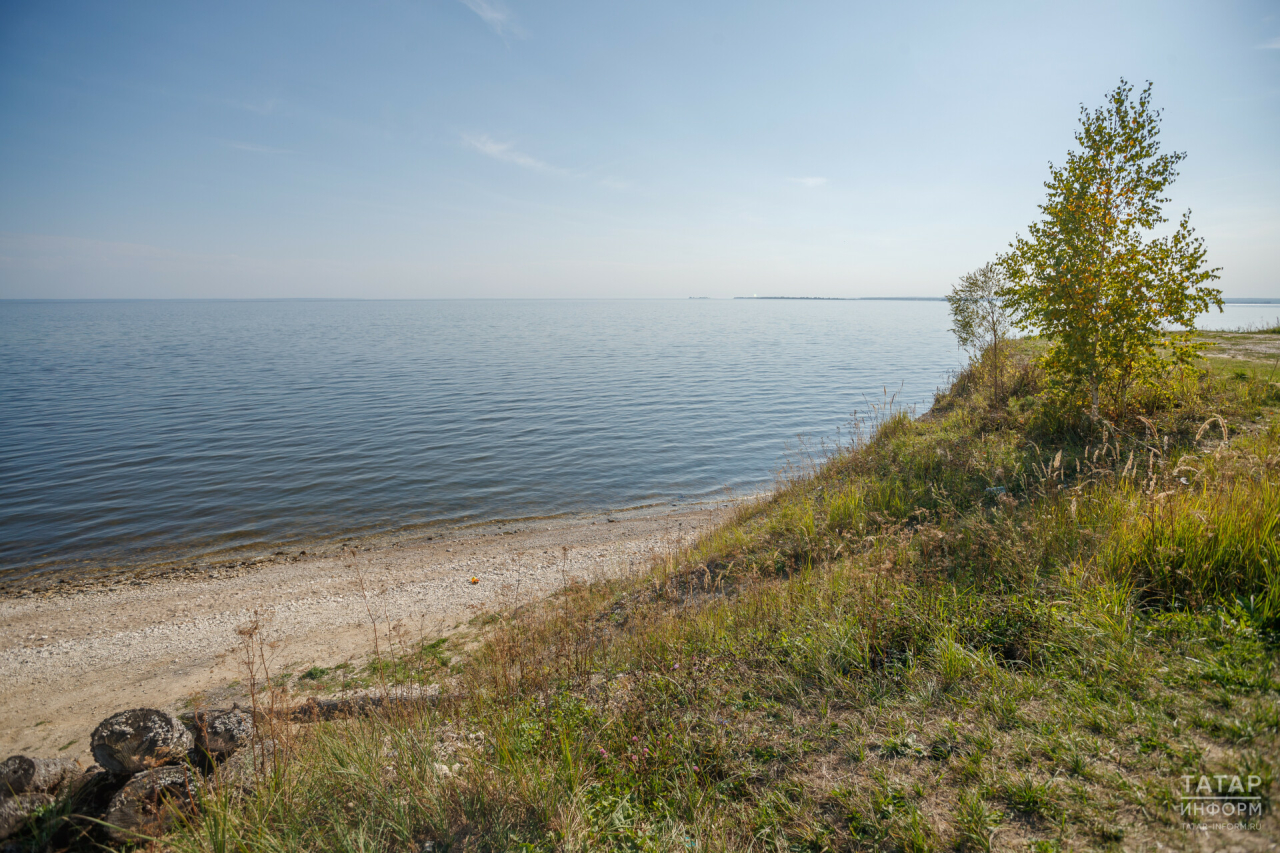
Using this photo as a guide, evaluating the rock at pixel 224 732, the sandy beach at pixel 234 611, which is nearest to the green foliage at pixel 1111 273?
the sandy beach at pixel 234 611

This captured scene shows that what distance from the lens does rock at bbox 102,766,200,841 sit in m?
3.89

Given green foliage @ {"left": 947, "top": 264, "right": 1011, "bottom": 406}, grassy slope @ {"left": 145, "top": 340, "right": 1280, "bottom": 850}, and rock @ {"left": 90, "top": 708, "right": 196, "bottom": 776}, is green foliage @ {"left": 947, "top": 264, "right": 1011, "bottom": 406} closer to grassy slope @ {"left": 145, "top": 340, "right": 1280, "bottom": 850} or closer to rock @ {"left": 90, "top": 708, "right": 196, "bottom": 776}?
grassy slope @ {"left": 145, "top": 340, "right": 1280, "bottom": 850}

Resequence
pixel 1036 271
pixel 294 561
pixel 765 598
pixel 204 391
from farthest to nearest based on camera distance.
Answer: pixel 204 391, pixel 294 561, pixel 1036 271, pixel 765 598

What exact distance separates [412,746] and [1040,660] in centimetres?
510

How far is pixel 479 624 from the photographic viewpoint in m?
9.59

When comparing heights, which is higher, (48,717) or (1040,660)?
(1040,660)

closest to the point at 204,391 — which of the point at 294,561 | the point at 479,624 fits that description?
the point at 294,561

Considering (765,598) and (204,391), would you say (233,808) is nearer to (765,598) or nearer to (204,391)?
(765,598)

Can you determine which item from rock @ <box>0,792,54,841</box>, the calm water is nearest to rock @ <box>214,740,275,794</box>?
rock @ <box>0,792,54,841</box>

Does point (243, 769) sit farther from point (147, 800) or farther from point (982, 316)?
point (982, 316)

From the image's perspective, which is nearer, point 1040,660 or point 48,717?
point 1040,660

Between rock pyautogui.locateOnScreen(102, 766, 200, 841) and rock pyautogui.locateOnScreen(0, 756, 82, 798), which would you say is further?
rock pyautogui.locateOnScreen(0, 756, 82, 798)

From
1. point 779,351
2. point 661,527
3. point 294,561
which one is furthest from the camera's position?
point 779,351

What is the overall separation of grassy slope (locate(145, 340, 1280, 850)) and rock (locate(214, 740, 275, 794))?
0.53 feet
